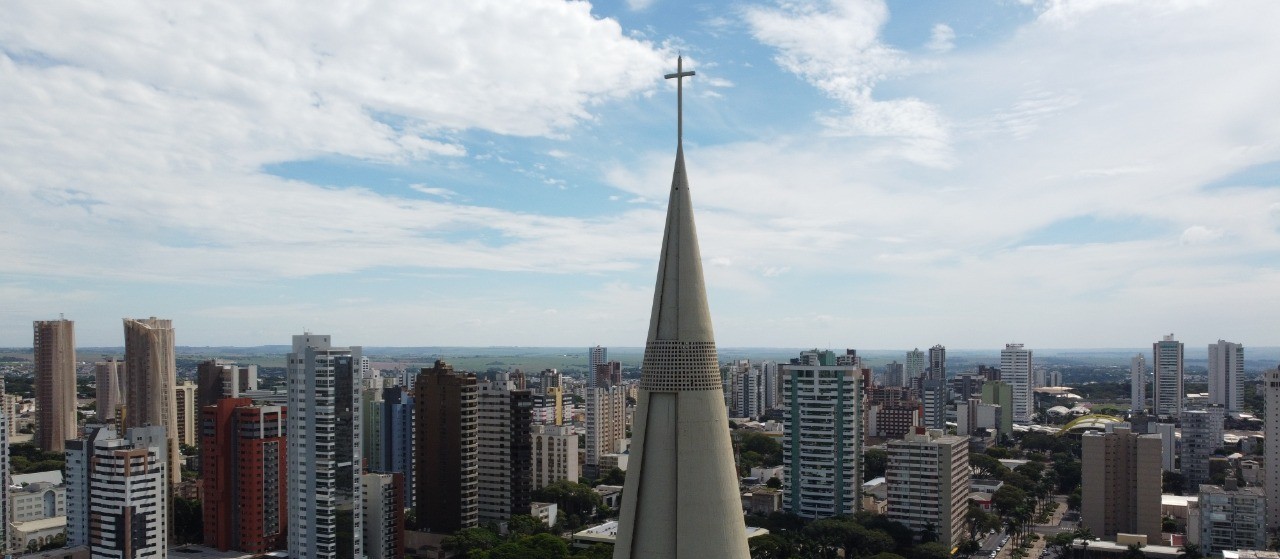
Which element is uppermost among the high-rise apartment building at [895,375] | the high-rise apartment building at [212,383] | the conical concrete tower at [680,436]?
the conical concrete tower at [680,436]

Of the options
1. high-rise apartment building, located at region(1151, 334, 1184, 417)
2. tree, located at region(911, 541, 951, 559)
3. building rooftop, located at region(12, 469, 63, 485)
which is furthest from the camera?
high-rise apartment building, located at region(1151, 334, 1184, 417)

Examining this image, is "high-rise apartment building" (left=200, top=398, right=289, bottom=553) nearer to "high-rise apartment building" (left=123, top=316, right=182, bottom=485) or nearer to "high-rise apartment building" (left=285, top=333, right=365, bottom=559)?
"high-rise apartment building" (left=285, top=333, right=365, bottom=559)

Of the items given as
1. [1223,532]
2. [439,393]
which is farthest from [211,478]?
[1223,532]

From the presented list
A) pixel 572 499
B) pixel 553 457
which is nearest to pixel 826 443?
pixel 572 499

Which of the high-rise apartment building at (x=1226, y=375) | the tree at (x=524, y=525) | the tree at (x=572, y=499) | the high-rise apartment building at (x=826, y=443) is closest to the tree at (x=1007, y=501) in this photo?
the high-rise apartment building at (x=826, y=443)

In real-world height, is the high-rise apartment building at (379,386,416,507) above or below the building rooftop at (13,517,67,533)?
above

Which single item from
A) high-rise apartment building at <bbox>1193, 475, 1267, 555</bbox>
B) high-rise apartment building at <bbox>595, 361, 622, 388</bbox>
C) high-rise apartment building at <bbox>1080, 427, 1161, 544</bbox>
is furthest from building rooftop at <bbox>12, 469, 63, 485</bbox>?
high-rise apartment building at <bbox>595, 361, 622, 388</bbox>

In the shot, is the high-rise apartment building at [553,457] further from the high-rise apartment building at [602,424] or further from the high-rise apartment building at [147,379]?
the high-rise apartment building at [147,379]
